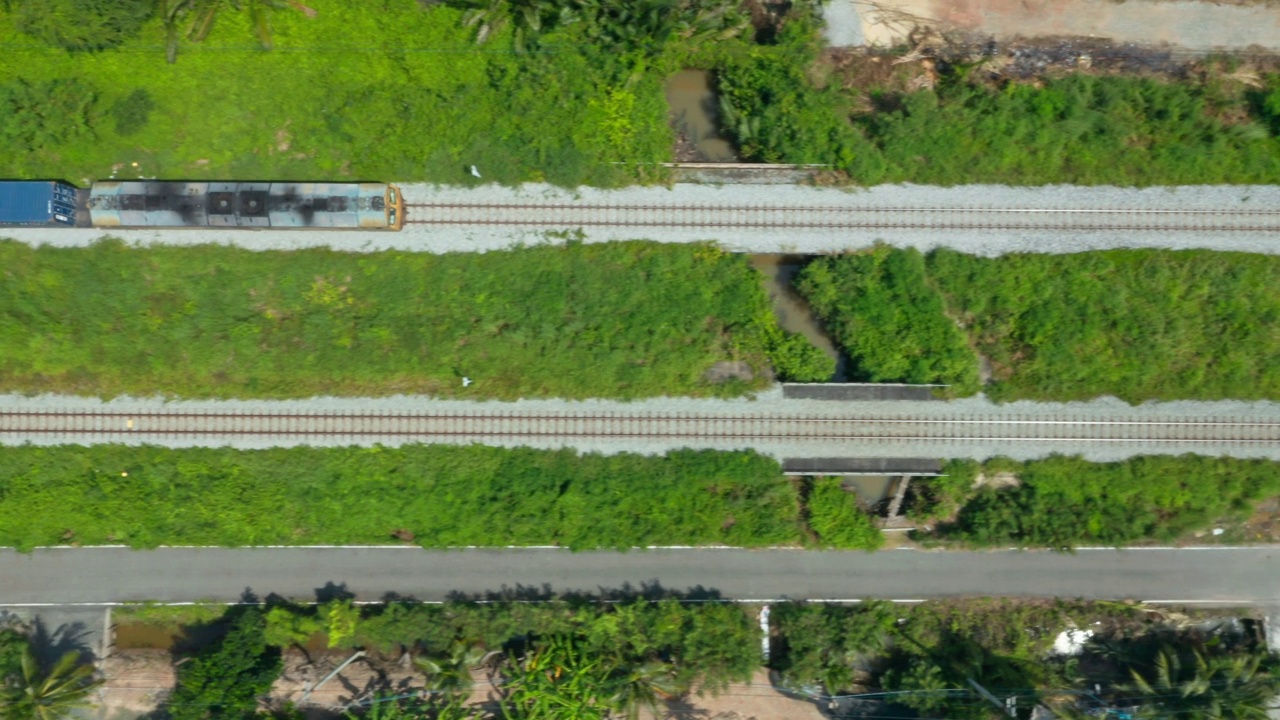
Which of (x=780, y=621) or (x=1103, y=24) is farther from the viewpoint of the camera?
(x=1103, y=24)

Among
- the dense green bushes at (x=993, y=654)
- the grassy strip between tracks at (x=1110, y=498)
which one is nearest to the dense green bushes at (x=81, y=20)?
the dense green bushes at (x=993, y=654)

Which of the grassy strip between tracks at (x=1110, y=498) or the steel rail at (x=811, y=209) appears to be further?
the steel rail at (x=811, y=209)

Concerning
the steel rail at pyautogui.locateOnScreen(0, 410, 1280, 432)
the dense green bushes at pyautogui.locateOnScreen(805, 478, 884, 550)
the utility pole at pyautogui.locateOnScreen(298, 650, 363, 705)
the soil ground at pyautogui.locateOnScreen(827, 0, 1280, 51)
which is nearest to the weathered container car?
the steel rail at pyautogui.locateOnScreen(0, 410, 1280, 432)

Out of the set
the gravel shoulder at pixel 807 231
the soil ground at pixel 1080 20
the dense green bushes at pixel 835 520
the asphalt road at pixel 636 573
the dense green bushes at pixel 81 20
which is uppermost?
the soil ground at pixel 1080 20

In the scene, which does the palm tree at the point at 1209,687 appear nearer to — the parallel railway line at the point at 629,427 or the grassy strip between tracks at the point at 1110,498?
the grassy strip between tracks at the point at 1110,498

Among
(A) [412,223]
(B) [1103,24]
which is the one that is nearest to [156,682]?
(A) [412,223]

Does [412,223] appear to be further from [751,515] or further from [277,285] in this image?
[751,515]

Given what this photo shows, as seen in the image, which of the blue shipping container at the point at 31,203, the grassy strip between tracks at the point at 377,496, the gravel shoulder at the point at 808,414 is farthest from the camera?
the gravel shoulder at the point at 808,414

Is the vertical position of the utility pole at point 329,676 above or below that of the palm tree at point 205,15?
below
